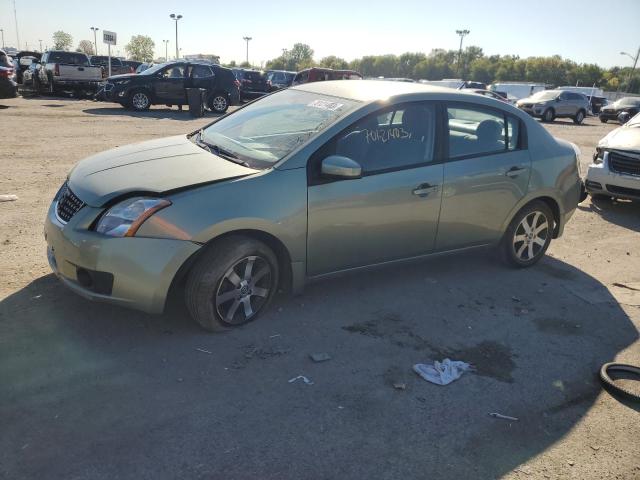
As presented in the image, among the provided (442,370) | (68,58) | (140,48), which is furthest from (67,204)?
(140,48)

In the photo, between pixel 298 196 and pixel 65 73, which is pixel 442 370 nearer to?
pixel 298 196

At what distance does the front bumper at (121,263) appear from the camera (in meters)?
3.23

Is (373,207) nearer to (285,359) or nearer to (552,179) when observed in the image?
(285,359)

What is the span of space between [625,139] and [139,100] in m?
15.4

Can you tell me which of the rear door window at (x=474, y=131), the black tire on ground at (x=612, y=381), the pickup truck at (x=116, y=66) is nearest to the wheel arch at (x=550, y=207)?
the rear door window at (x=474, y=131)

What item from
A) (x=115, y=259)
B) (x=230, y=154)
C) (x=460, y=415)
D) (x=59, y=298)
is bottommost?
(x=460, y=415)

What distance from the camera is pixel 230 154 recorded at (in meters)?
4.01

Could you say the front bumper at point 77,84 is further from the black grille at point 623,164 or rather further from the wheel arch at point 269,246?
the wheel arch at point 269,246

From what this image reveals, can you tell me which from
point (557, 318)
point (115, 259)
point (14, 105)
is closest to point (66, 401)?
point (115, 259)

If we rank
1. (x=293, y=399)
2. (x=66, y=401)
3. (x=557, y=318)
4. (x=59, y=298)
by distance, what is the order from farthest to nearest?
(x=557, y=318)
(x=59, y=298)
(x=293, y=399)
(x=66, y=401)

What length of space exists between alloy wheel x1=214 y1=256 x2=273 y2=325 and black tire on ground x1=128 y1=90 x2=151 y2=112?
16.5 m

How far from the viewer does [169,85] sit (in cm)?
1850

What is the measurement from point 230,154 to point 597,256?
14.4 ft

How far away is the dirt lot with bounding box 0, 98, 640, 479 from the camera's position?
256 centimetres
